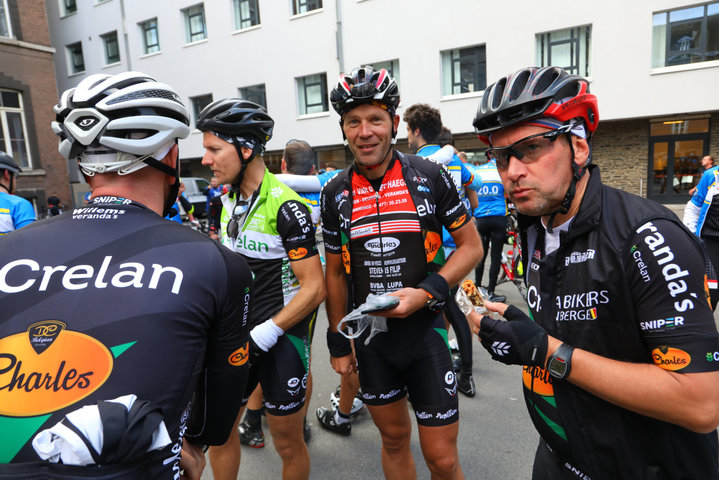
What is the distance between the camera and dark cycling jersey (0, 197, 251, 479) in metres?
1.01

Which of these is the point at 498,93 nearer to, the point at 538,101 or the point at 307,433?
the point at 538,101

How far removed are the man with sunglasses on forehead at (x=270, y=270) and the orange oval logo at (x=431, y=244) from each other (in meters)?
0.65

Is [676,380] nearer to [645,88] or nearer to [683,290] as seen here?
[683,290]

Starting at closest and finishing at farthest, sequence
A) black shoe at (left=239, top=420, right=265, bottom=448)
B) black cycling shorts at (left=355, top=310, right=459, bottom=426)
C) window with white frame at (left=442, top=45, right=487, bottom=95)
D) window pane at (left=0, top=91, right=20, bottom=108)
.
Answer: black cycling shorts at (left=355, top=310, right=459, bottom=426) < black shoe at (left=239, top=420, right=265, bottom=448) < window with white frame at (left=442, top=45, right=487, bottom=95) < window pane at (left=0, top=91, right=20, bottom=108)

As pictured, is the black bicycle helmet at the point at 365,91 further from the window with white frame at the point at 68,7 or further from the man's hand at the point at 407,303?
the window with white frame at the point at 68,7

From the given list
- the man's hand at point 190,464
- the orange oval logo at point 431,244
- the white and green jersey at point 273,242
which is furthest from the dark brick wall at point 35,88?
the man's hand at point 190,464

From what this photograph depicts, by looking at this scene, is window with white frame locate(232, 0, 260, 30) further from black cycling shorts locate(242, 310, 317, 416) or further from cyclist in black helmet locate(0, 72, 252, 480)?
cyclist in black helmet locate(0, 72, 252, 480)

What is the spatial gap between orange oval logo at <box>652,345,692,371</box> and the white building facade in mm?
17860

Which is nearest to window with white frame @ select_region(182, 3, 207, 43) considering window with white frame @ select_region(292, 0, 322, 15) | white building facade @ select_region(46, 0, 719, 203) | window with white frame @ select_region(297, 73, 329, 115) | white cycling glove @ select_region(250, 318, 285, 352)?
white building facade @ select_region(46, 0, 719, 203)

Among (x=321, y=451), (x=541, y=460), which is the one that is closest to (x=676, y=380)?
(x=541, y=460)

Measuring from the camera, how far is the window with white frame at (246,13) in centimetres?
2245

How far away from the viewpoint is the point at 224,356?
54.2 inches

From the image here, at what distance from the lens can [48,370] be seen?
1023 mm

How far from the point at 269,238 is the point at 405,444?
4.68 feet
